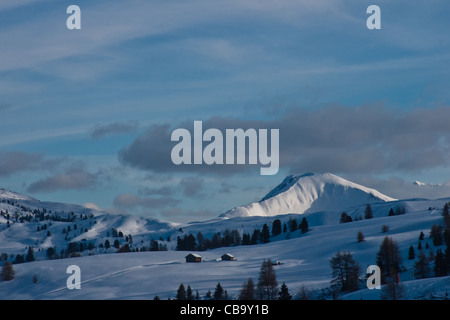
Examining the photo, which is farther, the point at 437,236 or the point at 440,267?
the point at 437,236

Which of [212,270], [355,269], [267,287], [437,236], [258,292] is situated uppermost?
[437,236]

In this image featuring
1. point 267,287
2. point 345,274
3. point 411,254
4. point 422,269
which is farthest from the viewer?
point 411,254

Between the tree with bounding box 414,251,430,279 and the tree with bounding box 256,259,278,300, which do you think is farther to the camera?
the tree with bounding box 414,251,430,279

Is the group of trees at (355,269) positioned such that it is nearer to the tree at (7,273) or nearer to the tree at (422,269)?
the tree at (422,269)

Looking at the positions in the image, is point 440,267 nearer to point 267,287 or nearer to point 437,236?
point 437,236

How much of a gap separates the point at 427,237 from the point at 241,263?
145ft

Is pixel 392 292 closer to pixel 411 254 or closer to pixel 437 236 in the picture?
pixel 411 254

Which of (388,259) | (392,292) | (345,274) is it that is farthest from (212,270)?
(392,292)

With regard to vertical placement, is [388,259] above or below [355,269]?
above

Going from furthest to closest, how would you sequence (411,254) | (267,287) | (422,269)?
(411,254) → (422,269) → (267,287)

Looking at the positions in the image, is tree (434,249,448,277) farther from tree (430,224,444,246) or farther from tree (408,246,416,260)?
tree (430,224,444,246)

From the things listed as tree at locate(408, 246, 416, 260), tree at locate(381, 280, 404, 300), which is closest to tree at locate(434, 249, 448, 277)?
tree at locate(408, 246, 416, 260)

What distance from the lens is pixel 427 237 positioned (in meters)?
148
